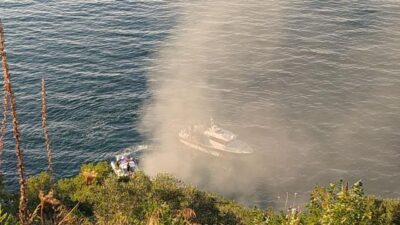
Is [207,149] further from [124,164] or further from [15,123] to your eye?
[15,123]

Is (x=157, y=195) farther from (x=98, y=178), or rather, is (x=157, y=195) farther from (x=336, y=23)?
(x=336, y=23)

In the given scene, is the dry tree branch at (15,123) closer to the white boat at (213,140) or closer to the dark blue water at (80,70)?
the dark blue water at (80,70)

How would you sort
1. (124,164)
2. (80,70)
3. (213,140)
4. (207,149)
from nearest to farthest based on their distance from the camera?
(124,164)
(213,140)
(207,149)
(80,70)

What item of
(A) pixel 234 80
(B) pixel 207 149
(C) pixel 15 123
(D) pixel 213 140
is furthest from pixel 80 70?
(C) pixel 15 123

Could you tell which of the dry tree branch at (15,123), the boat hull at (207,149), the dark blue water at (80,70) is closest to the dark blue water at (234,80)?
the dark blue water at (80,70)

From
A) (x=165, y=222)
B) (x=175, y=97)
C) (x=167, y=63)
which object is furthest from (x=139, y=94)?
(x=165, y=222)
